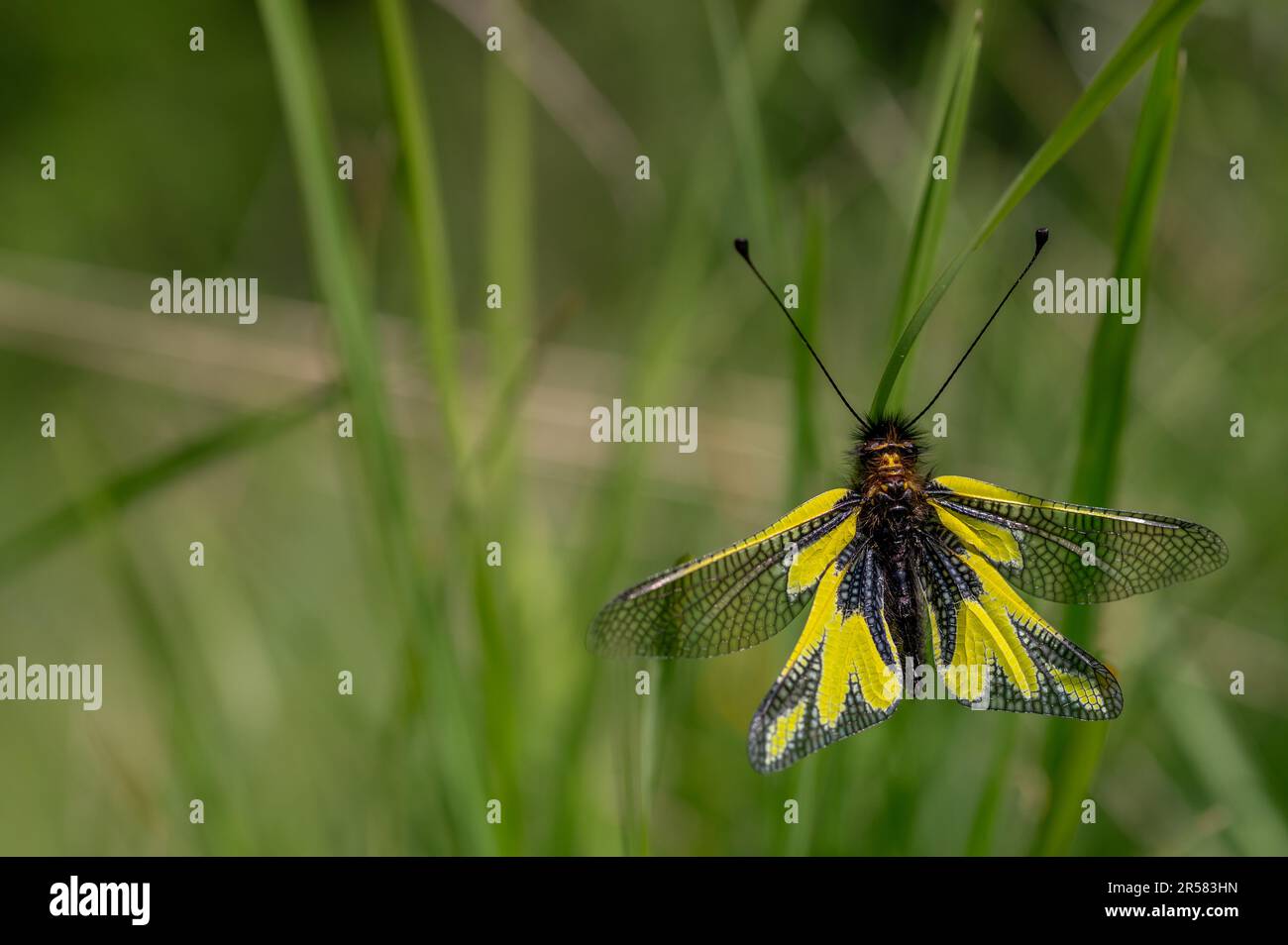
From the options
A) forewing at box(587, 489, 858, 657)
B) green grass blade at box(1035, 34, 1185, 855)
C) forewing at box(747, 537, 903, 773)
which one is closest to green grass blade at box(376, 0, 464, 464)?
forewing at box(587, 489, 858, 657)

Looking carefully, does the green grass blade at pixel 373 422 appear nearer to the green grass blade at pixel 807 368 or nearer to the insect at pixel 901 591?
the insect at pixel 901 591

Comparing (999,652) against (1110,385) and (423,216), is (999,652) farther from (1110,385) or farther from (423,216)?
(423,216)

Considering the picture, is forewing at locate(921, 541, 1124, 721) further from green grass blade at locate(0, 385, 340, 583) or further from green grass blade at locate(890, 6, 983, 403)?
green grass blade at locate(0, 385, 340, 583)

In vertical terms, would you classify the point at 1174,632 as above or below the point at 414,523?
below

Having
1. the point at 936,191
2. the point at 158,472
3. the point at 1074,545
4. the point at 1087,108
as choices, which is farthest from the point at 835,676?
the point at 158,472

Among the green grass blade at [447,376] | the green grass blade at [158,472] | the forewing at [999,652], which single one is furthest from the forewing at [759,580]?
the green grass blade at [158,472]

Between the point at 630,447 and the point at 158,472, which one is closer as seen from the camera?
the point at 158,472

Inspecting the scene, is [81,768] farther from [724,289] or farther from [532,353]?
[724,289]
